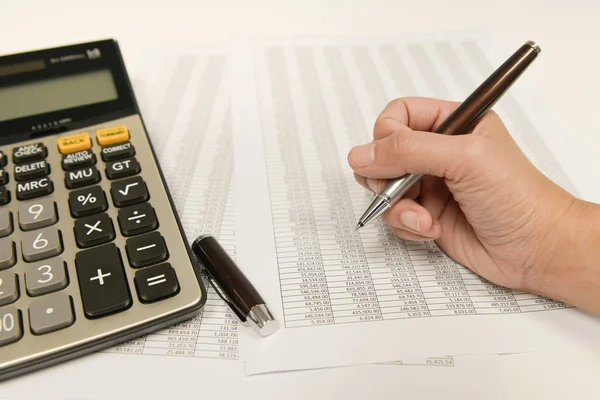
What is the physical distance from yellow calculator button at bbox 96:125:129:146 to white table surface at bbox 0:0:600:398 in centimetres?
23

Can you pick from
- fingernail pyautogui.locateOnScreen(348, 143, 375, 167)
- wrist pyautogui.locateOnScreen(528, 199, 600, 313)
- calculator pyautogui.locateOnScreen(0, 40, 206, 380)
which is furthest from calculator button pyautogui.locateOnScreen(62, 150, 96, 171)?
wrist pyautogui.locateOnScreen(528, 199, 600, 313)

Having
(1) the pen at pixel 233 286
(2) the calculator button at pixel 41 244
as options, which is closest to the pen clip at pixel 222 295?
(1) the pen at pixel 233 286

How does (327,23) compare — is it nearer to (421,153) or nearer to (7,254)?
(421,153)

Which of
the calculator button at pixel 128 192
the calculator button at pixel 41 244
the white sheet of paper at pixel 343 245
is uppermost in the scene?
the calculator button at pixel 128 192

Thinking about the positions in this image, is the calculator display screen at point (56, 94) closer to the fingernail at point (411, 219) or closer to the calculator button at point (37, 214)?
the calculator button at point (37, 214)

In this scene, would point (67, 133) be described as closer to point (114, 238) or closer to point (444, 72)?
point (114, 238)

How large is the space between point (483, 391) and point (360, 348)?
8cm

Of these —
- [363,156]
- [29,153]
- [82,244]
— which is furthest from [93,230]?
[363,156]

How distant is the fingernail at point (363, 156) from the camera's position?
0.37m

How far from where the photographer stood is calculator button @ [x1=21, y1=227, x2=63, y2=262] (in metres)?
0.34

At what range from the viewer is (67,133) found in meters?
0.44

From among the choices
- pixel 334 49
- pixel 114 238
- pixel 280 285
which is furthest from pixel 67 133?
pixel 334 49

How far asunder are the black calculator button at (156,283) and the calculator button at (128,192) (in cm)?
7

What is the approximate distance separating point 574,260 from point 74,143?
427mm
